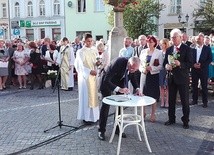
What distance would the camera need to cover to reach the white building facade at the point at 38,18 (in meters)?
40.1

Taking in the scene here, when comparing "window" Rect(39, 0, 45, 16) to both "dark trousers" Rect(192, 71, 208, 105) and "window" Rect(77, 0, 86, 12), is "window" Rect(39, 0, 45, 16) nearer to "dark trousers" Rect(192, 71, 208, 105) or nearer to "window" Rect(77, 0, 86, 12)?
"window" Rect(77, 0, 86, 12)

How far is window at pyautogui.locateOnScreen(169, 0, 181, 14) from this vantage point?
36375mm

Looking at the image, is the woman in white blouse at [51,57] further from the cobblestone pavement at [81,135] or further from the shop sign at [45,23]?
the shop sign at [45,23]

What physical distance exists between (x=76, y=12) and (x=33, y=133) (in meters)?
32.4

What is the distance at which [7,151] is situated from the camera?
655cm

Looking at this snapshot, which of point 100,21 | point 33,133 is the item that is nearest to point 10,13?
point 100,21

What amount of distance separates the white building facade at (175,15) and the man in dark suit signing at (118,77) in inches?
1157

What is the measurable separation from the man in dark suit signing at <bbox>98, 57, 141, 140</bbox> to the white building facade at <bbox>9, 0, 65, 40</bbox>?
3363cm

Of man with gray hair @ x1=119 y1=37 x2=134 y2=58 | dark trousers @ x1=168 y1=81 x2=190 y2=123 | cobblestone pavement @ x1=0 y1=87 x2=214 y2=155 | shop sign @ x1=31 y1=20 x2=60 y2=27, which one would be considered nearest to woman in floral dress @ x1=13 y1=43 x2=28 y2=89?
cobblestone pavement @ x1=0 y1=87 x2=214 y2=155

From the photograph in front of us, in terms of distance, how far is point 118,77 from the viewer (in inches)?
267

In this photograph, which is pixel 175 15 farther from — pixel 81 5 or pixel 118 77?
pixel 118 77

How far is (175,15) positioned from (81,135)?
101 feet

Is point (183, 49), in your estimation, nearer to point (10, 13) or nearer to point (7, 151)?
point (7, 151)

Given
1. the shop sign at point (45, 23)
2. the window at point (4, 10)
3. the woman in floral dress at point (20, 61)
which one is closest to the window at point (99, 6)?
the shop sign at point (45, 23)
